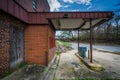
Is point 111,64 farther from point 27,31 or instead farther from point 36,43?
point 27,31

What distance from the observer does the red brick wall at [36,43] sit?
26.9ft

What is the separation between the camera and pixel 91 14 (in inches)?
303

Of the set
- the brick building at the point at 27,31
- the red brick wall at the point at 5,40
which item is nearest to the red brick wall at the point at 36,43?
the brick building at the point at 27,31

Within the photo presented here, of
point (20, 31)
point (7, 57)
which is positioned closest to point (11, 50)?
point (7, 57)

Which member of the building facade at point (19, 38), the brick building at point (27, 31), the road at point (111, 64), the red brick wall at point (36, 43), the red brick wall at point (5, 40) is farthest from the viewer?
the red brick wall at point (36, 43)

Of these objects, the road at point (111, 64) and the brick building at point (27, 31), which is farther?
the road at point (111, 64)

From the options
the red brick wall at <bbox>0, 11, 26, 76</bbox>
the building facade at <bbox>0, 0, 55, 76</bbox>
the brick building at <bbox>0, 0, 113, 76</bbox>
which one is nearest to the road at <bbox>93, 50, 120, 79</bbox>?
the brick building at <bbox>0, 0, 113, 76</bbox>

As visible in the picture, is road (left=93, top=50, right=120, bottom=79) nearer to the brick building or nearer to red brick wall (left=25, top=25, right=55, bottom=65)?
the brick building

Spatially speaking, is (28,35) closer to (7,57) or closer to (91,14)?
(7,57)

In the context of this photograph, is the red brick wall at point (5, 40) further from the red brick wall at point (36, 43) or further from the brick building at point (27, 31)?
the red brick wall at point (36, 43)

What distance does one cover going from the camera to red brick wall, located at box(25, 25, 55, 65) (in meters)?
8.20

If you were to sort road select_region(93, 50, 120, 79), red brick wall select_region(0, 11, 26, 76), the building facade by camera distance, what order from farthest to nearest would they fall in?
road select_region(93, 50, 120, 79), the building facade, red brick wall select_region(0, 11, 26, 76)

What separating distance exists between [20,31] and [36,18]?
127 cm

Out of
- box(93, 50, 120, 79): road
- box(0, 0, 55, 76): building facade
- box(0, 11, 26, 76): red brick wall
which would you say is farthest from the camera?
box(93, 50, 120, 79): road
